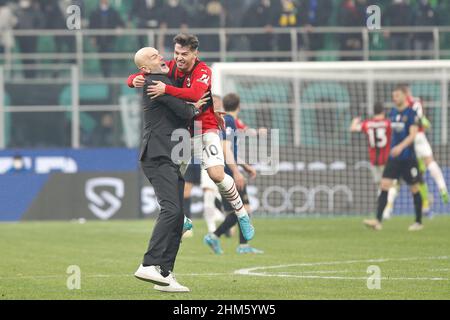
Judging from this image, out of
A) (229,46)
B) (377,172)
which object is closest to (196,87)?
(377,172)

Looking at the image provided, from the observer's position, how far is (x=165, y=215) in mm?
10562

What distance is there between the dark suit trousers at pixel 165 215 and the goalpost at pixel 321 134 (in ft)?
45.1

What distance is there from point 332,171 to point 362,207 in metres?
1.12

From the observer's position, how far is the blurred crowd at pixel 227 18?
2816 cm

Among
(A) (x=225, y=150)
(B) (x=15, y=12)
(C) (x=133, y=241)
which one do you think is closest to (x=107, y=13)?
(B) (x=15, y=12)

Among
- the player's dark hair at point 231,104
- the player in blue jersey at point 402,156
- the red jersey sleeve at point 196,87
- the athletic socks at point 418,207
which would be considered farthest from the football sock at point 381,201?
the red jersey sleeve at point 196,87

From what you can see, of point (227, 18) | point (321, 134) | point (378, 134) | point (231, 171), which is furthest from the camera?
point (227, 18)

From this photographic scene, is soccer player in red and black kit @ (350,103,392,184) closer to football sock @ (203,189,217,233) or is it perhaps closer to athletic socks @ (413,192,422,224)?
athletic socks @ (413,192,422,224)

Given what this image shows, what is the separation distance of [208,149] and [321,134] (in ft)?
44.3

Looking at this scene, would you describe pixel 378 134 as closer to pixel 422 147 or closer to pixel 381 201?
pixel 422 147

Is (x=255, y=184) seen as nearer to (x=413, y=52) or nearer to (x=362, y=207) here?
(x=362, y=207)

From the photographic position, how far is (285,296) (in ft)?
33.3

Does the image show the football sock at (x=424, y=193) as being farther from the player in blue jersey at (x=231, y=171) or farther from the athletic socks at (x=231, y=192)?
the athletic socks at (x=231, y=192)
